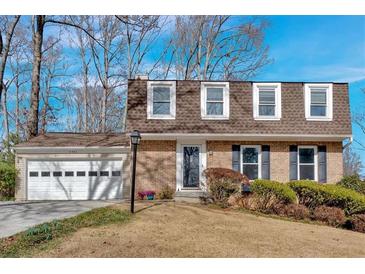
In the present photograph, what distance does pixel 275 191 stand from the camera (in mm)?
13672

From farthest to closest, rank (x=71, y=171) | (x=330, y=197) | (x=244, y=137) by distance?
(x=71, y=171), (x=244, y=137), (x=330, y=197)

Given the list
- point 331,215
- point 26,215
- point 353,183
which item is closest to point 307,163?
point 353,183

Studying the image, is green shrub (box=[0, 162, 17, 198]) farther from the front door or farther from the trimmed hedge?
the trimmed hedge

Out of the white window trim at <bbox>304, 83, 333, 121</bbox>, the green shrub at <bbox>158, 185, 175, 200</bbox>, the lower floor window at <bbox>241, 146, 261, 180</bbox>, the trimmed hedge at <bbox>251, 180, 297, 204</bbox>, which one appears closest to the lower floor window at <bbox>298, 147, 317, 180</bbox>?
the white window trim at <bbox>304, 83, 333, 121</bbox>

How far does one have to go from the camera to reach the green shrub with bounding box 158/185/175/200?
16203 millimetres

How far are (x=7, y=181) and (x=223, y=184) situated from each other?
36.0 ft

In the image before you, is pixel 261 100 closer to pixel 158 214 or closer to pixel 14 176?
pixel 158 214

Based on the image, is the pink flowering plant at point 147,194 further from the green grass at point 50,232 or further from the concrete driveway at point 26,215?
the green grass at point 50,232

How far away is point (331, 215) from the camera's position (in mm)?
12812

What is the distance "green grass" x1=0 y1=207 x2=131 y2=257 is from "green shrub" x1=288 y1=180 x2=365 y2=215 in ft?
22.4

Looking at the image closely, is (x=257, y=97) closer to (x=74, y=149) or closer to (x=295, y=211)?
(x=295, y=211)

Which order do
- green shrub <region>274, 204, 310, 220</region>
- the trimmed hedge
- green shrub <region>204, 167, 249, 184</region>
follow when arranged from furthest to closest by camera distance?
green shrub <region>204, 167, 249, 184</region>
the trimmed hedge
green shrub <region>274, 204, 310, 220</region>
